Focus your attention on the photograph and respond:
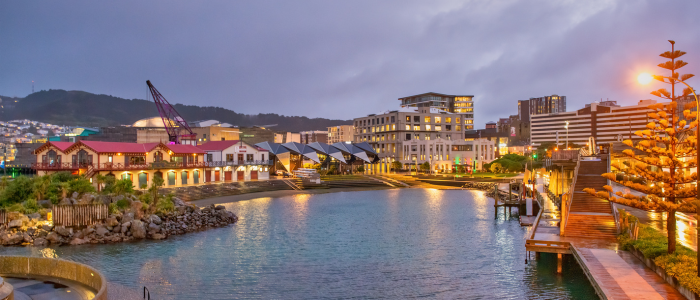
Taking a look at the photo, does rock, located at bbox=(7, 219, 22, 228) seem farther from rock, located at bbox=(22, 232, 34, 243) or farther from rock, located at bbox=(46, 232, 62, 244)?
rock, located at bbox=(46, 232, 62, 244)

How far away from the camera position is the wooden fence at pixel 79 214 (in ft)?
110


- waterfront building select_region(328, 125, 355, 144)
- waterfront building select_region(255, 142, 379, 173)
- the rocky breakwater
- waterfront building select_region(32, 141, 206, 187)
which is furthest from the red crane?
waterfront building select_region(328, 125, 355, 144)

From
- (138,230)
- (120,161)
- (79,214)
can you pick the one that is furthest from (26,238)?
(120,161)

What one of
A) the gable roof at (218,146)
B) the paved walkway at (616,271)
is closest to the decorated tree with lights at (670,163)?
the paved walkway at (616,271)

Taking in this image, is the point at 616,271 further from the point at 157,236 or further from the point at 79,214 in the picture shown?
the point at 79,214

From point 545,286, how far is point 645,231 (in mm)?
6876

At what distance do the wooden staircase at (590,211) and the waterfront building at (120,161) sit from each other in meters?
49.8

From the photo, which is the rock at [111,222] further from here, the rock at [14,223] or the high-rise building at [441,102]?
the high-rise building at [441,102]

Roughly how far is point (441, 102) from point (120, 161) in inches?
5721

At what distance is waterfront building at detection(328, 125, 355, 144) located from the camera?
18225 cm

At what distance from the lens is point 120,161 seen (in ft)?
185

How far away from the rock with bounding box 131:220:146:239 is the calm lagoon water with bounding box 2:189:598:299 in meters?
1.31

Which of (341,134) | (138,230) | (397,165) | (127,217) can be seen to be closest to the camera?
(138,230)

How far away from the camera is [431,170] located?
4053 inches
